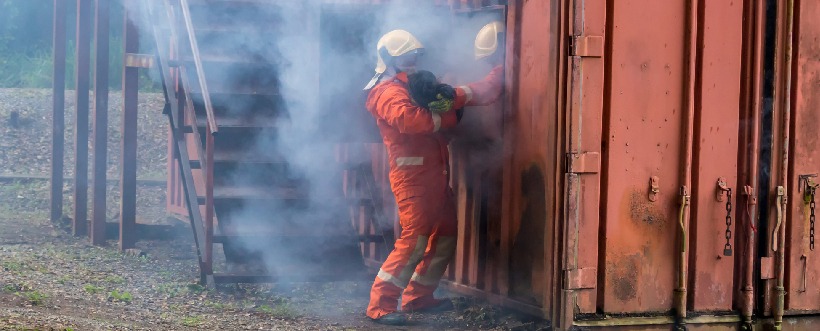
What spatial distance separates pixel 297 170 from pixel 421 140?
1.64 m

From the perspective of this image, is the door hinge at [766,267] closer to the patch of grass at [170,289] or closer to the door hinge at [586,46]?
the door hinge at [586,46]

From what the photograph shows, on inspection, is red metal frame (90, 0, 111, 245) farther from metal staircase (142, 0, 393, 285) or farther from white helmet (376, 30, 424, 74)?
Result: white helmet (376, 30, 424, 74)

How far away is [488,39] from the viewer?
6012 mm

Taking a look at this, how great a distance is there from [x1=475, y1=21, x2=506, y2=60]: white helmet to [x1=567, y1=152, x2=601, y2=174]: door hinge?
1162mm

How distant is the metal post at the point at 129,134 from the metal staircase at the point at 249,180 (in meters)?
0.86

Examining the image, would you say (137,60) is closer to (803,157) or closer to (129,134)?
(129,134)

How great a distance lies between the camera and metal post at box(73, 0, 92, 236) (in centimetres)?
945

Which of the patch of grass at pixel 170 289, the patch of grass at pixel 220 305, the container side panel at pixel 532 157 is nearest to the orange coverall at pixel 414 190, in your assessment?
the container side panel at pixel 532 157

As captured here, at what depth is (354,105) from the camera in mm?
7102

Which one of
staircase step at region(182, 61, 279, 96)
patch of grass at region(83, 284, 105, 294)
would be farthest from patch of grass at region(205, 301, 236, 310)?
staircase step at region(182, 61, 279, 96)

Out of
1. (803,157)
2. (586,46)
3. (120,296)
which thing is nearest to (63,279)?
(120,296)

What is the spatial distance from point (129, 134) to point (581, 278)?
506 cm

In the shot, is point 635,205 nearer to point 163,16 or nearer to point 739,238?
point 739,238

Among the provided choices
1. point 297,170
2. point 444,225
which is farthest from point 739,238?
point 297,170
